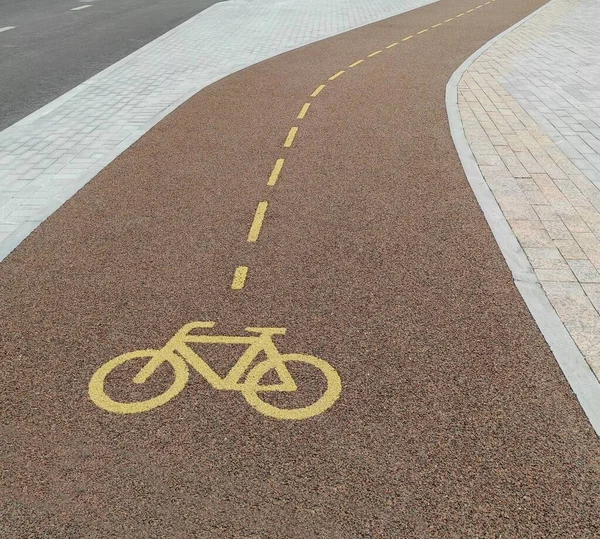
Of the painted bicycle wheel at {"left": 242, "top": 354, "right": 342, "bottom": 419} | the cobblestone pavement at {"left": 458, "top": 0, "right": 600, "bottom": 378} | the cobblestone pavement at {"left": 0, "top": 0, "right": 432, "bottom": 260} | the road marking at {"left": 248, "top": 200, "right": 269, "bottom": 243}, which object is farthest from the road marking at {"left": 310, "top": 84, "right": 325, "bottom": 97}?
the painted bicycle wheel at {"left": 242, "top": 354, "right": 342, "bottom": 419}

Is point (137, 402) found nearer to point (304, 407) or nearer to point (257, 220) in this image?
point (304, 407)

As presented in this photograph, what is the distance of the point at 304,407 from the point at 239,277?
2.01 m

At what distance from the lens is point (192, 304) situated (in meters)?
5.61

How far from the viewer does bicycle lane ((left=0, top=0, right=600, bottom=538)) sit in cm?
364

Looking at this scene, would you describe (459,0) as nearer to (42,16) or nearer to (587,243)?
(42,16)

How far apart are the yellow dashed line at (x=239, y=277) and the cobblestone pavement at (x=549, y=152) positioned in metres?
2.96

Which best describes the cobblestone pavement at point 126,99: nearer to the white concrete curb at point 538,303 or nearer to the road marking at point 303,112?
the road marking at point 303,112

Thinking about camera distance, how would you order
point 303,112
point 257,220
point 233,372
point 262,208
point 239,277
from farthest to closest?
point 303,112 < point 262,208 < point 257,220 < point 239,277 < point 233,372

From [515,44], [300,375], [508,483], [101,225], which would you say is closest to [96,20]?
[515,44]

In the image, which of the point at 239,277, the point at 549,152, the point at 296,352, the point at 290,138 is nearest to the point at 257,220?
the point at 239,277

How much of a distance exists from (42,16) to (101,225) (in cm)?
2089

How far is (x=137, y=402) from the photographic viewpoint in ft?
14.6

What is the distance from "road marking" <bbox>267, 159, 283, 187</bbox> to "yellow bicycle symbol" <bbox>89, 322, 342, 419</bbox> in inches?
141

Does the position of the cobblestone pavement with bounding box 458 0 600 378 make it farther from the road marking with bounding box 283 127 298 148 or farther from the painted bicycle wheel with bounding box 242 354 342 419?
the road marking with bounding box 283 127 298 148
